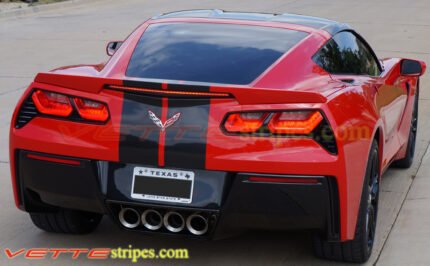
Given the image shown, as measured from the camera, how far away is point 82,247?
520 centimetres

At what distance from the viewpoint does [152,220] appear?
181 inches

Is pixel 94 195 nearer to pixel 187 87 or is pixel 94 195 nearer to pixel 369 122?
pixel 187 87

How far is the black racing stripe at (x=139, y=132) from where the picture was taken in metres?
4.42

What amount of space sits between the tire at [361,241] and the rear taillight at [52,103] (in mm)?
1504

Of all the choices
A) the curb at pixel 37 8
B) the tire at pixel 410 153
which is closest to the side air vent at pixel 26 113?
the tire at pixel 410 153

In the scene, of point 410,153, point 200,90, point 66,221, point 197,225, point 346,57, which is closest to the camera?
point 200,90

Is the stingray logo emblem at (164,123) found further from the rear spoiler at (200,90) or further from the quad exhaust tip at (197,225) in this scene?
the quad exhaust tip at (197,225)

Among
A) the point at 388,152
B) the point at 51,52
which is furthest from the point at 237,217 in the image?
the point at 51,52

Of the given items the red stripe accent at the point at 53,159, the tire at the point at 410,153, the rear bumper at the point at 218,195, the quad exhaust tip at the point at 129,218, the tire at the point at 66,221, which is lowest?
the tire at the point at 410,153

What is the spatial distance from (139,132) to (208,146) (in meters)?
0.37

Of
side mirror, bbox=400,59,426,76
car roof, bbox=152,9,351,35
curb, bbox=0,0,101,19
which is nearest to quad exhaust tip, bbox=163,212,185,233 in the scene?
car roof, bbox=152,9,351,35

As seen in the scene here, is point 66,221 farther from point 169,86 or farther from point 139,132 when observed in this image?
point 169,86

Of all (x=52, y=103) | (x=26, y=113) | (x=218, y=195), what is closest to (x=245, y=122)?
(x=218, y=195)

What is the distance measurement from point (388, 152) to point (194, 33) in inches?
61.1
